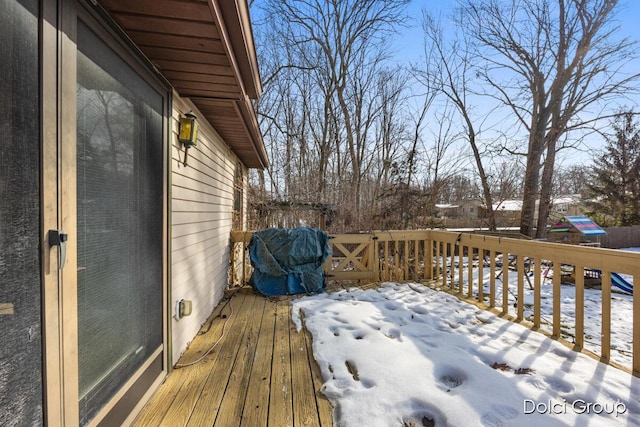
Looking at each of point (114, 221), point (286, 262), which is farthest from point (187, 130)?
point (286, 262)

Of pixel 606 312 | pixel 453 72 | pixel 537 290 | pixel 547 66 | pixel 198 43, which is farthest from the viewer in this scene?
pixel 453 72

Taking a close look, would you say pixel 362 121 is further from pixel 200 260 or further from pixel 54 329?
pixel 54 329

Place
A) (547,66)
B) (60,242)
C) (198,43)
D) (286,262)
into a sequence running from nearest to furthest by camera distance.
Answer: (60,242)
(198,43)
(286,262)
(547,66)

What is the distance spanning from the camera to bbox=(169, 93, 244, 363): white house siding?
2354mm

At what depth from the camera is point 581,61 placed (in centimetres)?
821

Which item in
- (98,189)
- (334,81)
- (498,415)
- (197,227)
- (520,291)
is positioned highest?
(334,81)

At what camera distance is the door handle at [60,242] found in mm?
1051

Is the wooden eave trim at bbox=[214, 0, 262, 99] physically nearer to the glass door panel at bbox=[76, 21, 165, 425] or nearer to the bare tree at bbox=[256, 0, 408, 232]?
the glass door panel at bbox=[76, 21, 165, 425]

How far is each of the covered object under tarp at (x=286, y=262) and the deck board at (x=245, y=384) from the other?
3.92ft

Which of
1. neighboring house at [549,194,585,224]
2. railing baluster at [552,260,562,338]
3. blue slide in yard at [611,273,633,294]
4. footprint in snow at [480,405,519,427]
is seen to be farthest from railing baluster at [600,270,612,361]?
neighboring house at [549,194,585,224]

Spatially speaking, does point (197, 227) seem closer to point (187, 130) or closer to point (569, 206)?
point (187, 130)

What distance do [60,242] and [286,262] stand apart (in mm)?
3327

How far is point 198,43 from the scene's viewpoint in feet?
5.49

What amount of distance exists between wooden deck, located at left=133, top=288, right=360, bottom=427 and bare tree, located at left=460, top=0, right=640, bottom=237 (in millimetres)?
9084
